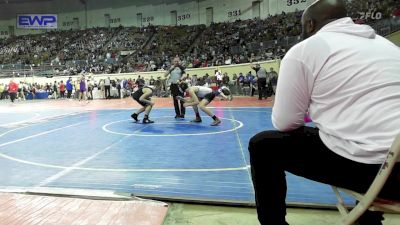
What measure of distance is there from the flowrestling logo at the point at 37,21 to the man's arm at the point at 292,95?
37.1m

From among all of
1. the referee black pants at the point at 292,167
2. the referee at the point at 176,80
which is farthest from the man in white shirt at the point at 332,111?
Result: the referee at the point at 176,80

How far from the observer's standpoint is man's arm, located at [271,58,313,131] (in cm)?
161

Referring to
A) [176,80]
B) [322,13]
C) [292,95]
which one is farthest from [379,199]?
[176,80]

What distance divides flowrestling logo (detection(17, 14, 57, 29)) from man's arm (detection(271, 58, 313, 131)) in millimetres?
37112

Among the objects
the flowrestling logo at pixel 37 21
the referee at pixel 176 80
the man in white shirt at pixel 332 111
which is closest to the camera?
the man in white shirt at pixel 332 111

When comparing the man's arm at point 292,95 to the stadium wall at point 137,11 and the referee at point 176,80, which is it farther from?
the stadium wall at point 137,11

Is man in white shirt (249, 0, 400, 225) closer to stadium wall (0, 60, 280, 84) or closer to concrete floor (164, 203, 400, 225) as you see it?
concrete floor (164, 203, 400, 225)

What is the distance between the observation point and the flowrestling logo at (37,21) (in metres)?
34.7

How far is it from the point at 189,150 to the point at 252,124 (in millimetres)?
2956

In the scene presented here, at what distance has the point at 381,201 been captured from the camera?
4.74 feet

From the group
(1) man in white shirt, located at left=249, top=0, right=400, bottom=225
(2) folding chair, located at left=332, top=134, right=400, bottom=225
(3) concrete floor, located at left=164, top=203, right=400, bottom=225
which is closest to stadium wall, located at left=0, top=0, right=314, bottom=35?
(3) concrete floor, located at left=164, top=203, right=400, bottom=225

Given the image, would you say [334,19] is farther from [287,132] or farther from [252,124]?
[252,124]

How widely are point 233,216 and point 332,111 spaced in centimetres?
139

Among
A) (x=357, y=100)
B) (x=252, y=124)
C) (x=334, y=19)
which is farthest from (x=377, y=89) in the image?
(x=252, y=124)
